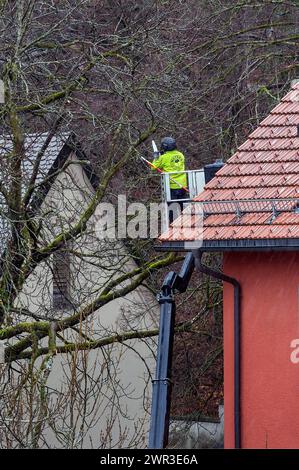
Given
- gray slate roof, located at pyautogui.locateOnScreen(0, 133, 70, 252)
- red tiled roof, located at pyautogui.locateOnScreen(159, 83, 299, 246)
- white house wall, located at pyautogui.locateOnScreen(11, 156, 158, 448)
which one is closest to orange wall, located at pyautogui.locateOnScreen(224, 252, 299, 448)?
red tiled roof, located at pyautogui.locateOnScreen(159, 83, 299, 246)

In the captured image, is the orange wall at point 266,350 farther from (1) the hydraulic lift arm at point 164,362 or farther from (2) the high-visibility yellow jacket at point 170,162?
(2) the high-visibility yellow jacket at point 170,162

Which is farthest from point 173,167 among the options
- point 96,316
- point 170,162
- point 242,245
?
point 96,316

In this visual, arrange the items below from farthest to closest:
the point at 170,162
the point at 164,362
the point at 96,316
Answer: the point at 96,316
the point at 170,162
the point at 164,362

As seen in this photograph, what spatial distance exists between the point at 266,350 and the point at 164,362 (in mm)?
1423

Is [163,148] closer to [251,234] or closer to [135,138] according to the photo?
[135,138]

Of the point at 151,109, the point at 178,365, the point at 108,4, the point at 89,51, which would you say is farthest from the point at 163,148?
the point at 108,4

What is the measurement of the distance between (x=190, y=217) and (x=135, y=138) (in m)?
5.78

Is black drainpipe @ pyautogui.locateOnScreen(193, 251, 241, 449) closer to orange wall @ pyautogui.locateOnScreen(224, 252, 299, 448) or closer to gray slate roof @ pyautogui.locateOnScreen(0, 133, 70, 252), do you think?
orange wall @ pyautogui.locateOnScreen(224, 252, 299, 448)

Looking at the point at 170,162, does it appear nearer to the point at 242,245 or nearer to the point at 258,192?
the point at 258,192

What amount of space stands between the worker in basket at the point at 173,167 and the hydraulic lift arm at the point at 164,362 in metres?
1.87

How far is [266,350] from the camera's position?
35.1 feet

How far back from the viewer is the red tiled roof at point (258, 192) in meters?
10.3

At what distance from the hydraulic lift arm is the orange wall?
0.67 m

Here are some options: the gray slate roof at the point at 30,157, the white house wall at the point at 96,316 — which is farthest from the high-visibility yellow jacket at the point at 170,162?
the gray slate roof at the point at 30,157
